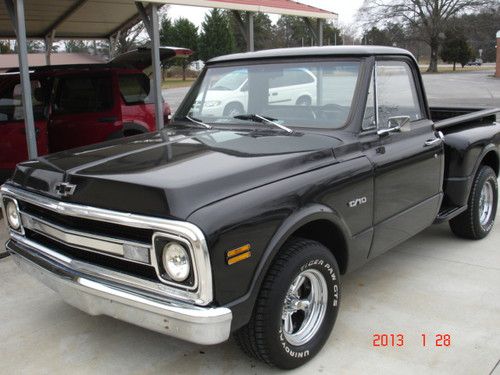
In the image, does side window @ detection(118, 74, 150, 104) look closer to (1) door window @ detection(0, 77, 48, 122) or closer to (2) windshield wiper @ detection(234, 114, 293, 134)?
(1) door window @ detection(0, 77, 48, 122)

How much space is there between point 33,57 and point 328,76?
24028mm

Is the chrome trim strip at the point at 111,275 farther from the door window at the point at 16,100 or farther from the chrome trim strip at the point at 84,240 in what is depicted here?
the door window at the point at 16,100

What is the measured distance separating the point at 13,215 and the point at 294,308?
1859 mm

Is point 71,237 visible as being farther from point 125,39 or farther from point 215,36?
point 215,36

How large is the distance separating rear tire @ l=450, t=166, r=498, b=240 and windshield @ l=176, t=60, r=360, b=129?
79.8 inches

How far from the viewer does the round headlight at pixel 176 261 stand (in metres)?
2.40

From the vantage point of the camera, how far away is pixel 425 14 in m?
55.3

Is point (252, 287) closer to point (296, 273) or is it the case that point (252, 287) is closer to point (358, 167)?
point (296, 273)

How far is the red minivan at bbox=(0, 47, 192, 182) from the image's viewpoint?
6.95 metres

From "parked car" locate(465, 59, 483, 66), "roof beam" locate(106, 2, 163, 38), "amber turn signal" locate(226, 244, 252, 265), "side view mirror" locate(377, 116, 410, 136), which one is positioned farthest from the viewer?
"parked car" locate(465, 59, 483, 66)

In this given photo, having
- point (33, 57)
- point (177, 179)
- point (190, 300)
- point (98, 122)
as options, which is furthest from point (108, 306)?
point (33, 57)

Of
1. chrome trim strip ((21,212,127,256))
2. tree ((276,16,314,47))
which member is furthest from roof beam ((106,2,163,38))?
tree ((276,16,314,47))

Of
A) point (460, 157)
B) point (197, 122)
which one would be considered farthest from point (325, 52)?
point (460, 157)

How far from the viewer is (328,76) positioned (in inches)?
145
